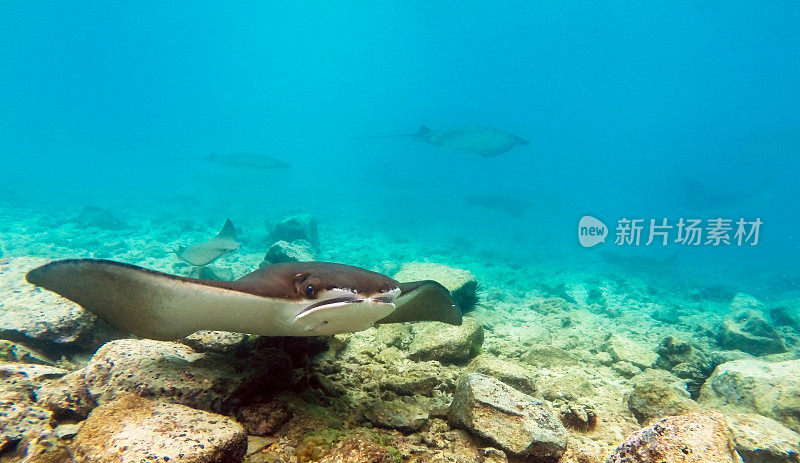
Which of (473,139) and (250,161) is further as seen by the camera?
(250,161)

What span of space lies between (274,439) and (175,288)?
3.39 feet

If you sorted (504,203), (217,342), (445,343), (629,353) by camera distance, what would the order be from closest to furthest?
(217,342), (445,343), (629,353), (504,203)

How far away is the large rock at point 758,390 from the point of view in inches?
137

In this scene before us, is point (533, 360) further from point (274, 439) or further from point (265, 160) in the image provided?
point (265, 160)

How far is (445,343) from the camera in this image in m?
4.02

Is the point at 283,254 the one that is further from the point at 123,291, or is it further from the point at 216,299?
the point at 216,299

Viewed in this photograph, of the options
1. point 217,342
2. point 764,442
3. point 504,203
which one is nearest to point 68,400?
point 217,342

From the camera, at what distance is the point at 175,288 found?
184cm

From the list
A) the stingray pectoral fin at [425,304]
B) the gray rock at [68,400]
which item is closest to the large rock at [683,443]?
the stingray pectoral fin at [425,304]

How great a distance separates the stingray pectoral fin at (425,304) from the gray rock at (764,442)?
2.17m

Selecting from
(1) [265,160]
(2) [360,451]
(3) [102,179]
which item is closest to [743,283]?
(2) [360,451]

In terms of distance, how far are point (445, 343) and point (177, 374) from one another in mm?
2675

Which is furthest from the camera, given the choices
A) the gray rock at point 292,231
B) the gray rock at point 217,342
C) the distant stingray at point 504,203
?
the distant stingray at point 504,203

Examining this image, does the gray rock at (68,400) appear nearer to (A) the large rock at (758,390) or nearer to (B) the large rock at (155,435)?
(B) the large rock at (155,435)
